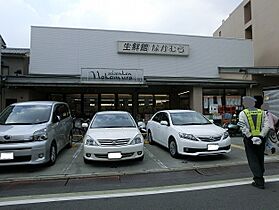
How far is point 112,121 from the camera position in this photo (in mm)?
8664

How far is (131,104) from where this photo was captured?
62.8ft

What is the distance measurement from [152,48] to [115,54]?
246cm

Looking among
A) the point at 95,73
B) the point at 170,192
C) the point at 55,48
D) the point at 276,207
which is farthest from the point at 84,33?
the point at 276,207

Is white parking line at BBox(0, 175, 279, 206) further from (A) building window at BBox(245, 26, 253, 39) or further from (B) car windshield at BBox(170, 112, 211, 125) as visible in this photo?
(A) building window at BBox(245, 26, 253, 39)

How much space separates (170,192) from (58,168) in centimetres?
345

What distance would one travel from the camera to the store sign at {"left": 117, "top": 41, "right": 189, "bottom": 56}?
17406 mm

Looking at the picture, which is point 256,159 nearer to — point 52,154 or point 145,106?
point 52,154

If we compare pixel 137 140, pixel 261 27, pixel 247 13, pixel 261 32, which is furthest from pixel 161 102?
pixel 247 13

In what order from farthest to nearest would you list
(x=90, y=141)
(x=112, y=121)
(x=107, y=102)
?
1. (x=107, y=102)
2. (x=112, y=121)
3. (x=90, y=141)

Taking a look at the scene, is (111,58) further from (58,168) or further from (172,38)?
(58,168)

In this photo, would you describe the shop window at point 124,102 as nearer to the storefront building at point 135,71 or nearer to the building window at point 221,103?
the storefront building at point 135,71

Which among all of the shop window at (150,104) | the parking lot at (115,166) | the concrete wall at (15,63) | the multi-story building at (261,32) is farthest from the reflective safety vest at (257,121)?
the concrete wall at (15,63)

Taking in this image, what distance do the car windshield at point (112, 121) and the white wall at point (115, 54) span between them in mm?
8398

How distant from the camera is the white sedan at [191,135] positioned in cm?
764
